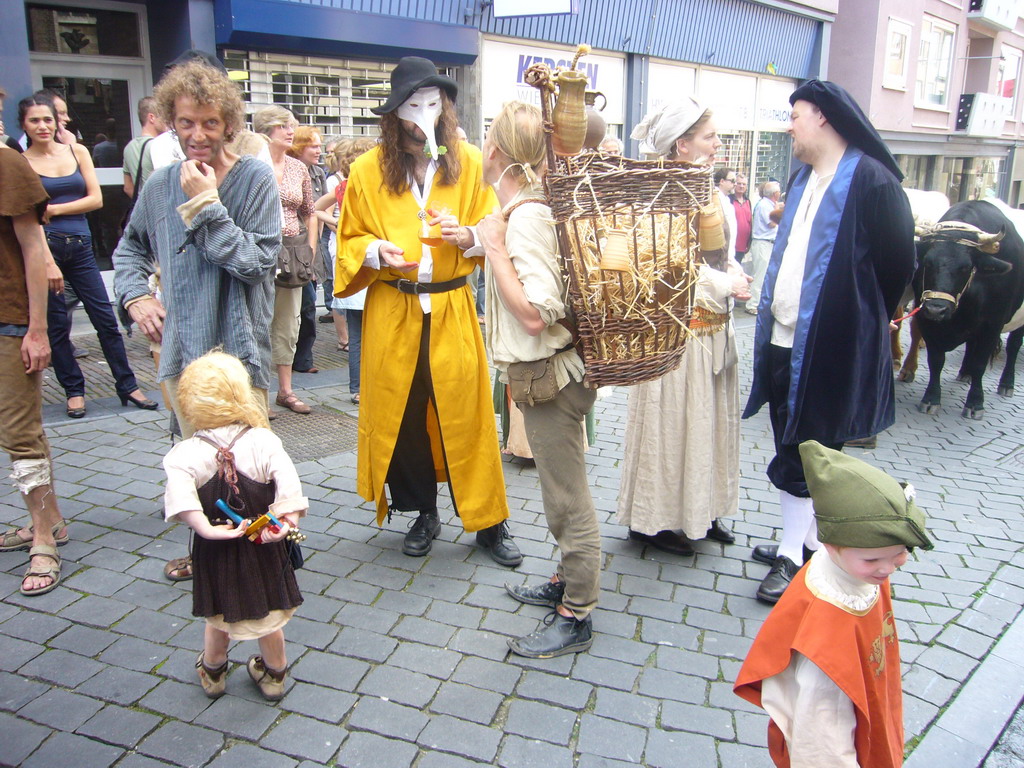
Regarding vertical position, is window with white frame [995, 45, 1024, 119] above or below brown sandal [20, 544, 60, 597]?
above

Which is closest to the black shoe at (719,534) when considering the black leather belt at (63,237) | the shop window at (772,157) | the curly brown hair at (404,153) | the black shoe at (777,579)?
the black shoe at (777,579)

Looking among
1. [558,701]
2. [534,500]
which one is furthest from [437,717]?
[534,500]

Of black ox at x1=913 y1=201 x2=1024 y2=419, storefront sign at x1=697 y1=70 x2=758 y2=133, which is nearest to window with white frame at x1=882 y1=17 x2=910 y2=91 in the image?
storefront sign at x1=697 y1=70 x2=758 y2=133

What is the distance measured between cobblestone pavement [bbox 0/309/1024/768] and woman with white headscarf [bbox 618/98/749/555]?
0.29m

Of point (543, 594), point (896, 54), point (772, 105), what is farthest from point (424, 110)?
point (896, 54)

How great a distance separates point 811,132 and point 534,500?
7.94 feet

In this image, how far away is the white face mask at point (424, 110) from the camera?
361 centimetres

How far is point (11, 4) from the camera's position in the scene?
7398 millimetres

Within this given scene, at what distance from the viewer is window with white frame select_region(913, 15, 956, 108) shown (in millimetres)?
22580

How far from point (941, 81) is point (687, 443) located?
24.7m

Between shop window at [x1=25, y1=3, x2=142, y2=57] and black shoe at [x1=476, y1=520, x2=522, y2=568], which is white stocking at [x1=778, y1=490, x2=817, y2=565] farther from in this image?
shop window at [x1=25, y1=3, x2=142, y2=57]

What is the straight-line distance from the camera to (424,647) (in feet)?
10.8

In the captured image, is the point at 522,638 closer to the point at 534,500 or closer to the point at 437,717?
the point at 437,717

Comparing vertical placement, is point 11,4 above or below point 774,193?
A: above
